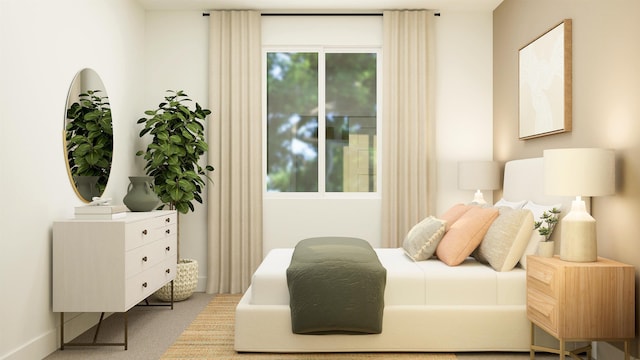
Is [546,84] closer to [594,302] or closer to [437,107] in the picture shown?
[437,107]

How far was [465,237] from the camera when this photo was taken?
3379 millimetres

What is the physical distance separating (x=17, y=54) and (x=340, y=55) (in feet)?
10.1

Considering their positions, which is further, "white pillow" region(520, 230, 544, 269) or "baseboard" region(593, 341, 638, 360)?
"white pillow" region(520, 230, 544, 269)

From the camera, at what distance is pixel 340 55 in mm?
5227

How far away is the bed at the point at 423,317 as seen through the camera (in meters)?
3.11

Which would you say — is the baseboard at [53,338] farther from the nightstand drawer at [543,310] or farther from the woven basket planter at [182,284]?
the nightstand drawer at [543,310]

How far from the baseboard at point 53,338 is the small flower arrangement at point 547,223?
10.3 ft

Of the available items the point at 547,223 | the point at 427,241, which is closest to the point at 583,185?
the point at 547,223

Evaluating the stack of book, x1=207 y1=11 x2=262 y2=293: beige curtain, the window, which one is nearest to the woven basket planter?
x1=207 y1=11 x2=262 y2=293: beige curtain

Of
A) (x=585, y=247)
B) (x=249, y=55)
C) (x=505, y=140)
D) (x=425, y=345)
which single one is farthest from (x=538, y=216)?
(x=249, y=55)

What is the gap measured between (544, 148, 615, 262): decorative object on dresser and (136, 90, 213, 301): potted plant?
3037 mm

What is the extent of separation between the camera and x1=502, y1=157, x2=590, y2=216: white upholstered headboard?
3397mm

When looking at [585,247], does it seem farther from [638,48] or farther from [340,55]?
[340,55]

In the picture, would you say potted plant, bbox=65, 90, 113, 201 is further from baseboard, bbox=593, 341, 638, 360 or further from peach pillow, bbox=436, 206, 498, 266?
baseboard, bbox=593, 341, 638, 360
